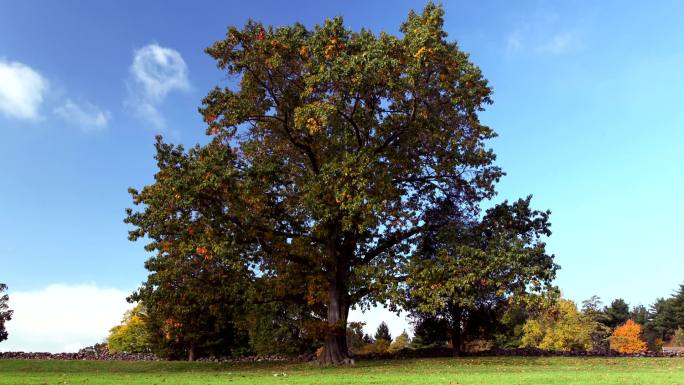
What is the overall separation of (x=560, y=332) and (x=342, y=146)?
48995 millimetres

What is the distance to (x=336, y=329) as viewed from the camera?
2559 cm

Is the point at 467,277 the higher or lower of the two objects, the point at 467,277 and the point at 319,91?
the lower

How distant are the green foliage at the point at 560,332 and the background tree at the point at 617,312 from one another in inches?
967

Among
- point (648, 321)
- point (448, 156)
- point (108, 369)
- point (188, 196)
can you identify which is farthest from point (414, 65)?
point (648, 321)

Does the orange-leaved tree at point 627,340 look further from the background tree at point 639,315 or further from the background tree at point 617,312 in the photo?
the background tree at point 639,315

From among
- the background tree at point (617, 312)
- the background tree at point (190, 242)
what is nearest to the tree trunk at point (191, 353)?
the background tree at point (190, 242)

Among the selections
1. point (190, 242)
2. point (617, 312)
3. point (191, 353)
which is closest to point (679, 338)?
point (617, 312)

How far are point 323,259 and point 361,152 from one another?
596 cm

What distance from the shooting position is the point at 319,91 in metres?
24.0

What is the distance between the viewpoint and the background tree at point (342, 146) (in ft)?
75.4

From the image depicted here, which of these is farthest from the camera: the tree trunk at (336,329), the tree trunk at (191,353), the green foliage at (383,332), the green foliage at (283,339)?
the green foliage at (383,332)

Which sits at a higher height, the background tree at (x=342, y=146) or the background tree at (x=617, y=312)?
the background tree at (x=342, y=146)

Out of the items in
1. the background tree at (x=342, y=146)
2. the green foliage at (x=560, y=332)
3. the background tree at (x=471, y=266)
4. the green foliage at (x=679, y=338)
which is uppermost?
the background tree at (x=342, y=146)

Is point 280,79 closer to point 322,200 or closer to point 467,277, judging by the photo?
point 322,200
